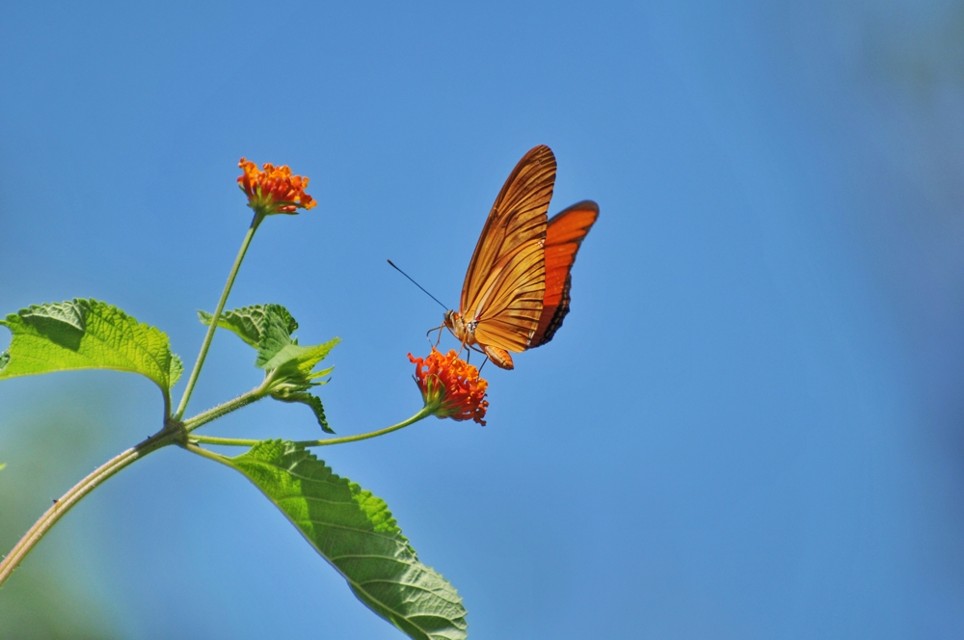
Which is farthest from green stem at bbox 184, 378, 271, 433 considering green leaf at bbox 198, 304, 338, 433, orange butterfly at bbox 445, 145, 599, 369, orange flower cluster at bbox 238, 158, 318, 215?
orange butterfly at bbox 445, 145, 599, 369

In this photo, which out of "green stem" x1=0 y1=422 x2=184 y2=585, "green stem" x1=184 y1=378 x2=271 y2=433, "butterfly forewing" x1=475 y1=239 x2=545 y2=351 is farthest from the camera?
"butterfly forewing" x1=475 y1=239 x2=545 y2=351

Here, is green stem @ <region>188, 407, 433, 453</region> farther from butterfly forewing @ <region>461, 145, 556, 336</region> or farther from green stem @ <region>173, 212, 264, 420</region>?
butterfly forewing @ <region>461, 145, 556, 336</region>

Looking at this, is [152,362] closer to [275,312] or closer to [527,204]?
[275,312]

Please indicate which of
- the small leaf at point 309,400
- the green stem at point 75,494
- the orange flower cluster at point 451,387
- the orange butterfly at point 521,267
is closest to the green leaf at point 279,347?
the small leaf at point 309,400

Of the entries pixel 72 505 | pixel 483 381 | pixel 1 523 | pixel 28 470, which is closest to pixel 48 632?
pixel 1 523

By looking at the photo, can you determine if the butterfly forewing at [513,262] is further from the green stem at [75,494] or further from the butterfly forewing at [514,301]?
the green stem at [75,494]
